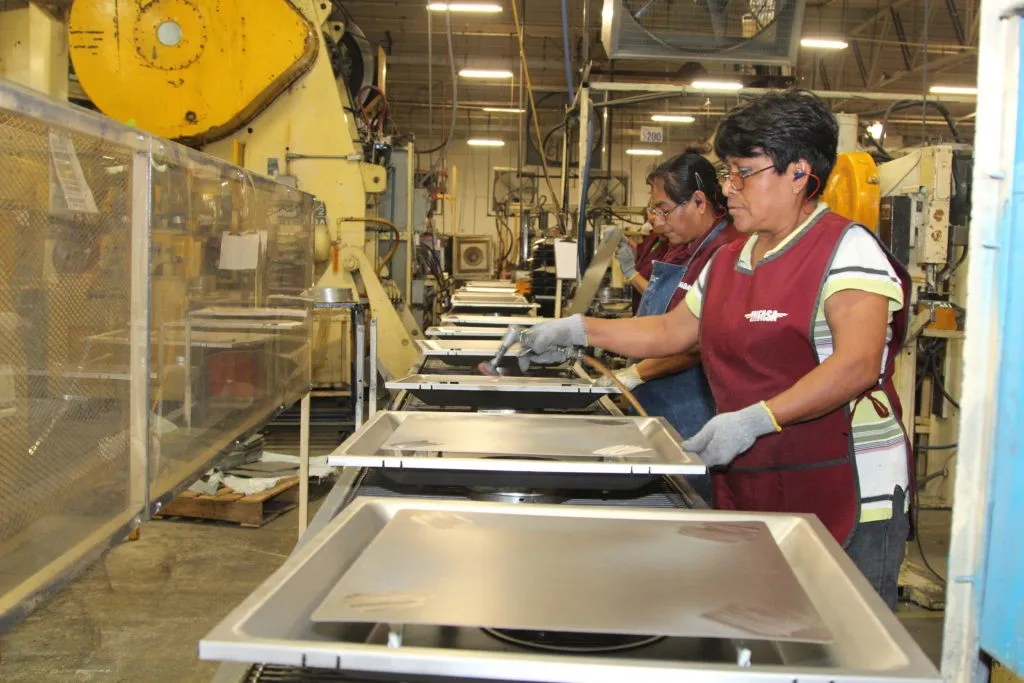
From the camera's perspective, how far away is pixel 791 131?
148 centimetres

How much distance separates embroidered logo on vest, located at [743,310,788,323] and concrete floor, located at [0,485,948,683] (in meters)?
1.65

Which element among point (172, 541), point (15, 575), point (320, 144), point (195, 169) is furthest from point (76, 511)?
point (320, 144)

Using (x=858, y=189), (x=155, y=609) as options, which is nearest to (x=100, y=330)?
(x=155, y=609)

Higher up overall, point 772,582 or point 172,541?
point 772,582

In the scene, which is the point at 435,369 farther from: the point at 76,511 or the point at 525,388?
the point at 76,511

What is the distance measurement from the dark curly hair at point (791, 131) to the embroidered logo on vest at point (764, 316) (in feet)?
0.81

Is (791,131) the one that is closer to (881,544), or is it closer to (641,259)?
(881,544)

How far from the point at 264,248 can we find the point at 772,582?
189 cm

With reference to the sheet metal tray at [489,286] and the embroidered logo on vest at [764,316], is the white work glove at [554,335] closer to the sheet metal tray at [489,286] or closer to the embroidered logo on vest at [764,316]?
the embroidered logo on vest at [764,316]

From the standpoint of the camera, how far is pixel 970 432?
87 centimetres

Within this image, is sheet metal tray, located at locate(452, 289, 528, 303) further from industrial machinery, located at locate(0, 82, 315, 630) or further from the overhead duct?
industrial machinery, located at locate(0, 82, 315, 630)

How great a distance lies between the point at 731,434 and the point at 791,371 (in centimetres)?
18

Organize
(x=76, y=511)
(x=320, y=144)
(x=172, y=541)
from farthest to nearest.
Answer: (x=320, y=144)
(x=172, y=541)
(x=76, y=511)

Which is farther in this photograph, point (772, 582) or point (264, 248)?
point (264, 248)
